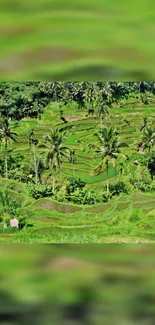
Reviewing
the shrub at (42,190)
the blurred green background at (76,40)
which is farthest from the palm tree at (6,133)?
the blurred green background at (76,40)

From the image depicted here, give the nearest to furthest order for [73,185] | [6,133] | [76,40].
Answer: [76,40] → [6,133] → [73,185]

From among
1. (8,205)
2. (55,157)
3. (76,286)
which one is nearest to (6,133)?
(55,157)

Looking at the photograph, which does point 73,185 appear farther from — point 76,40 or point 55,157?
point 76,40

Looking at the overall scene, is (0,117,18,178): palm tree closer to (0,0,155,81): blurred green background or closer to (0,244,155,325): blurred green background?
(0,244,155,325): blurred green background

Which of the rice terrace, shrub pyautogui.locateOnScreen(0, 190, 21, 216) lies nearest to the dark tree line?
the rice terrace

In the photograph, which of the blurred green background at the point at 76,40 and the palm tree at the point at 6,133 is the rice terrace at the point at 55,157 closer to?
the palm tree at the point at 6,133

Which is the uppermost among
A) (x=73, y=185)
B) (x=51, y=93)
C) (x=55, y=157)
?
(x=51, y=93)
